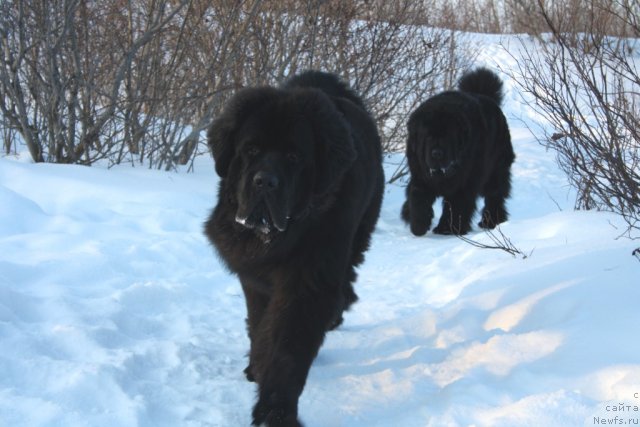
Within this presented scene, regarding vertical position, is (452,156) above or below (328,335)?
above

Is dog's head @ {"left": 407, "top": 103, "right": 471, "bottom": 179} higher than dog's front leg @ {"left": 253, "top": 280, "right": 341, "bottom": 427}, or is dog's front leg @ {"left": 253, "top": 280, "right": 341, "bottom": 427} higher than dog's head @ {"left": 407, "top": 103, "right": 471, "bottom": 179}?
dog's head @ {"left": 407, "top": 103, "right": 471, "bottom": 179}

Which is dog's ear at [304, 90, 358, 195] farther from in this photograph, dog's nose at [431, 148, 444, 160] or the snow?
dog's nose at [431, 148, 444, 160]

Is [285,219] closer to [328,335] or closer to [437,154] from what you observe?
[328,335]

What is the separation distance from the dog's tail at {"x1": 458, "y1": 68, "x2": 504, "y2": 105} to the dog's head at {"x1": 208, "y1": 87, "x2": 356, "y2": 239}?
6.39 meters

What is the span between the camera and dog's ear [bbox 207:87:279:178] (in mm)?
2982

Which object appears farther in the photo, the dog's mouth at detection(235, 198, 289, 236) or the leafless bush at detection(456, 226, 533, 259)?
the leafless bush at detection(456, 226, 533, 259)

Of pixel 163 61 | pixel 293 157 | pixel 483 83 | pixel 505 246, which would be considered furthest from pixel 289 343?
pixel 483 83

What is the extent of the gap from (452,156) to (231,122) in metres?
4.80

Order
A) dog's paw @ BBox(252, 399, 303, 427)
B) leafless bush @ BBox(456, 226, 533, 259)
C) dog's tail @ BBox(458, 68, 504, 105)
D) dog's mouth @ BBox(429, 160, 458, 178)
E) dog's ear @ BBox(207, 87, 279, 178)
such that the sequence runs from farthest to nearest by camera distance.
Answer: dog's tail @ BBox(458, 68, 504, 105), dog's mouth @ BBox(429, 160, 458, 178), leafless bush @ BBox(456, 226, 533, 259), dog's ear @ BBox(207, 87, 279, 178), dog's paw @ BBox(252, 399, 303, 427)

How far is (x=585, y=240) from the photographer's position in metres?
4.95

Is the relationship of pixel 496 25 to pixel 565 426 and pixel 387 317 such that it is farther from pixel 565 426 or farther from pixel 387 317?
pixel 565 426

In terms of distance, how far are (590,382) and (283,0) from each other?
300 inches

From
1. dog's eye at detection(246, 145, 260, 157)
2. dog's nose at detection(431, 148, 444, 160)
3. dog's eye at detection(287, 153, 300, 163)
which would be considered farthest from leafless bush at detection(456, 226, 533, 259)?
dog's eye at detection(246, 145, 260, 157)

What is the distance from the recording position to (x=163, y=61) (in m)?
8.38
